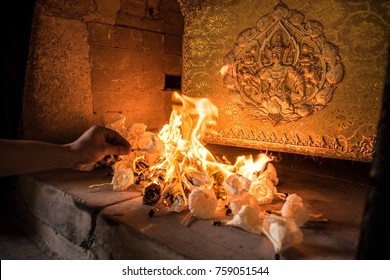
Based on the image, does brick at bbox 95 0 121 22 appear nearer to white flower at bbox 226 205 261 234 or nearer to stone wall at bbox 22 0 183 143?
stone wall at bbox 22 0 183 143

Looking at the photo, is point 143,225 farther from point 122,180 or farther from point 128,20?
point 128,20

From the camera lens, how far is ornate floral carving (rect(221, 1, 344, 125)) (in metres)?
3.17

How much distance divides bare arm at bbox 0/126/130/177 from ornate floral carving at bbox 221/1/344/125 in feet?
5.99

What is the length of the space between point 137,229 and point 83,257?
71cm

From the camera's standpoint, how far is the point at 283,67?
134 inches

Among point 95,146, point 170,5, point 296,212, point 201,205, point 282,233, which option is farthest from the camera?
point 170,5

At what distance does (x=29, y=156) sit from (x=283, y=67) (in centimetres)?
272

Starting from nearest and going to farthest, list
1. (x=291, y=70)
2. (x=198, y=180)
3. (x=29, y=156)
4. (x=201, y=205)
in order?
(x=29, y=156) → (x=201, y=205) → (x=198, y=180) → (x=291, y=70)

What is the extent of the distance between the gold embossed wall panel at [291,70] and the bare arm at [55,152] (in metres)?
1.79

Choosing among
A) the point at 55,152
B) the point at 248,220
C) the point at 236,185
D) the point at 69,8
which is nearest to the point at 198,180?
the point at 236,185

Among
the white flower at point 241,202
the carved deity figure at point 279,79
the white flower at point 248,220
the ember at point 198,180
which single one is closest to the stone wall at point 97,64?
the ember at point 198,180

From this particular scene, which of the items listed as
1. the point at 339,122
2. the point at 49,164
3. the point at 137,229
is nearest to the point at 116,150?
the point at 49,164

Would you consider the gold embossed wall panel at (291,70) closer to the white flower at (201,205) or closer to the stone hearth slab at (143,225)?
the stone hearth slab at (143,225)

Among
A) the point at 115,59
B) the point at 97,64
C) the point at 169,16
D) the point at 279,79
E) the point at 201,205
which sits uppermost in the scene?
the point at 169,16
